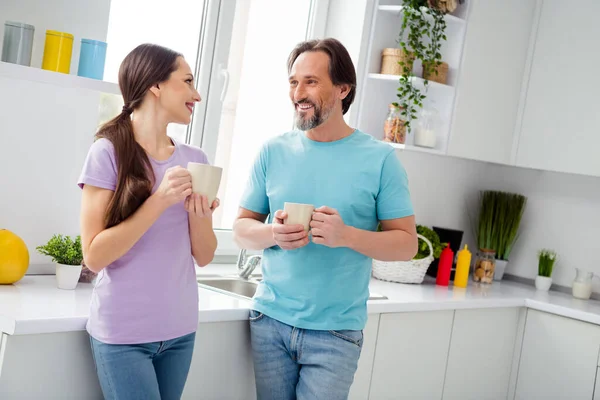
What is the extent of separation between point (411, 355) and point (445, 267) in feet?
2.35

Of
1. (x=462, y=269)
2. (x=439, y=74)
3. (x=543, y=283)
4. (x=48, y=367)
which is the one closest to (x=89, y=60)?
(x=48, y=367)

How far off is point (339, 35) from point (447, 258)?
A: 1.11 m

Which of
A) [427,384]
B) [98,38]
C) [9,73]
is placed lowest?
[427,384]

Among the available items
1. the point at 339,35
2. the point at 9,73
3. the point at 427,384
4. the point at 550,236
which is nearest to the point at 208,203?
the point at 9,73

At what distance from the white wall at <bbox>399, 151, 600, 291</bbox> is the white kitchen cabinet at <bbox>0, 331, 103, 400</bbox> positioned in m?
2.19

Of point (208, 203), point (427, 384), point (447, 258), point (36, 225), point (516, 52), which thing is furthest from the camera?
point (516, 52)

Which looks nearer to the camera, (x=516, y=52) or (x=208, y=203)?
(x=208, y=203)

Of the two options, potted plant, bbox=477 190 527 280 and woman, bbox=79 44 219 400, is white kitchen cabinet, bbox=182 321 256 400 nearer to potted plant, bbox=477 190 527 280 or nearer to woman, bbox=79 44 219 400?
woman, bbox=79 44 219 400

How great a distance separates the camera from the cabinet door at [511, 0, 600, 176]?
373 cm

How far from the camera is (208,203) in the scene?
1723 millimetres

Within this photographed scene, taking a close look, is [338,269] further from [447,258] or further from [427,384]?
[447,258]

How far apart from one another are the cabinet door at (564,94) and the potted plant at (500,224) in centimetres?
25

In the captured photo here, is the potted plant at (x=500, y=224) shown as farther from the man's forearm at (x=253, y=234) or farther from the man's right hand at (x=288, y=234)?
the man's right hand at (x=288, y=234)

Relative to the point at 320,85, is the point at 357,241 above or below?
below
